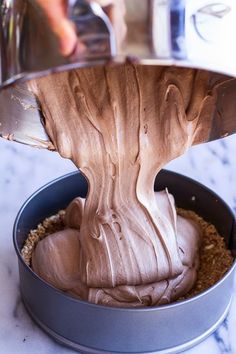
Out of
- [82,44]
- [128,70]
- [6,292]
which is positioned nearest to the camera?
[82,44]

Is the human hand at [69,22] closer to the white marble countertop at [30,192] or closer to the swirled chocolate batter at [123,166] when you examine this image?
the swirled chocolate batter at [123,166]

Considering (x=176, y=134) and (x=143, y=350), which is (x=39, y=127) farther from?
(x=143, y=350)

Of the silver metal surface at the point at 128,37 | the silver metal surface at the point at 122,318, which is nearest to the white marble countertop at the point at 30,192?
the silver metal surface at the point at 122,318

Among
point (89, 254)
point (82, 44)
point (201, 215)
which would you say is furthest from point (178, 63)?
point (201, 215)

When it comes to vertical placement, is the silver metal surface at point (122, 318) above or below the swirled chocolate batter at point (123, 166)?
below

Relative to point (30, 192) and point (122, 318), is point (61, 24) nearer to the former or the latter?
point (122, 318)

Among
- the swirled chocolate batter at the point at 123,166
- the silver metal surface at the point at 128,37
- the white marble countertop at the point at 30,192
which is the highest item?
the silver metal surface at the point at 128,37
